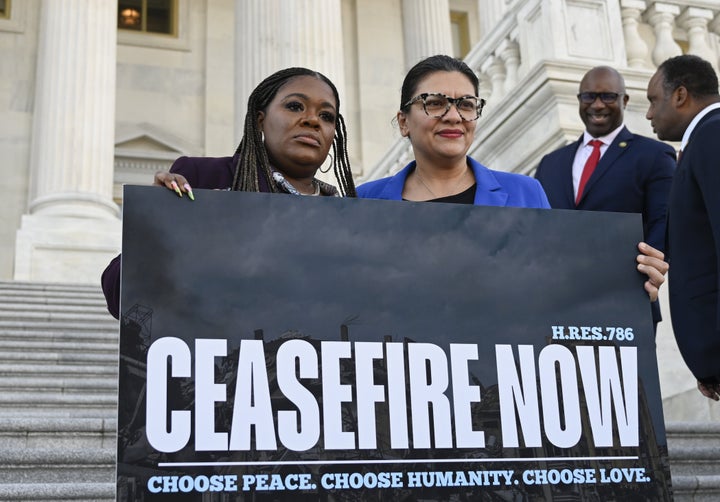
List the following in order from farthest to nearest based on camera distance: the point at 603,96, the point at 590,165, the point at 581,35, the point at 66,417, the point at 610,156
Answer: the point at 581,35 → the point at 66,417 → the point at 603,96 → the point at 590,165 → the point at 610,156

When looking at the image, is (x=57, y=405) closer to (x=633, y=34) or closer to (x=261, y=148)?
(x=261, y=148)

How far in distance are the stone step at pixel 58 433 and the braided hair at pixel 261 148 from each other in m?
2.81

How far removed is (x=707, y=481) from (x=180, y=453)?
3436mm

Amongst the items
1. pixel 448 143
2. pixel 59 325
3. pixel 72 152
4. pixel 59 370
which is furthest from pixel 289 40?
pixel 448 143

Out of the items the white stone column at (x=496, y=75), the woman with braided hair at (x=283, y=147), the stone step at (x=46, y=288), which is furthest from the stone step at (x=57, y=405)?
the white stone column at (x=496, y=75)

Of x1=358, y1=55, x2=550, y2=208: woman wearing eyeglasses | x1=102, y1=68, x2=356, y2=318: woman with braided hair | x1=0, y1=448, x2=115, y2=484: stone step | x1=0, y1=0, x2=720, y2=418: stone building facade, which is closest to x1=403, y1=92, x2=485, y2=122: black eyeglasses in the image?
x1=358, y1=55, x2=550, y2=208: woman wearing eyeglasses

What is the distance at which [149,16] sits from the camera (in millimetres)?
22188

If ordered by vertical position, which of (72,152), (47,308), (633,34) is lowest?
(47,308)

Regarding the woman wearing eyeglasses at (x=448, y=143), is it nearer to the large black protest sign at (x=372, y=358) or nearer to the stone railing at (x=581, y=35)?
the large black protest sign at (x=372, y=358)

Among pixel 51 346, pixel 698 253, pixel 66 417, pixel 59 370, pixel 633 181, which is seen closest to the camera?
pixel 698 253

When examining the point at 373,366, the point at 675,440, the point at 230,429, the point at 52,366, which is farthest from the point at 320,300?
the point at 52,366

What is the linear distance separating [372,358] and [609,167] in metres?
3.23

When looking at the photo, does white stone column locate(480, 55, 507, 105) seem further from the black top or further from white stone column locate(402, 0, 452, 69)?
white stone column locate(402, 0, 452, 69)

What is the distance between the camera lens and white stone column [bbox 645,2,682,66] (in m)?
9.45
